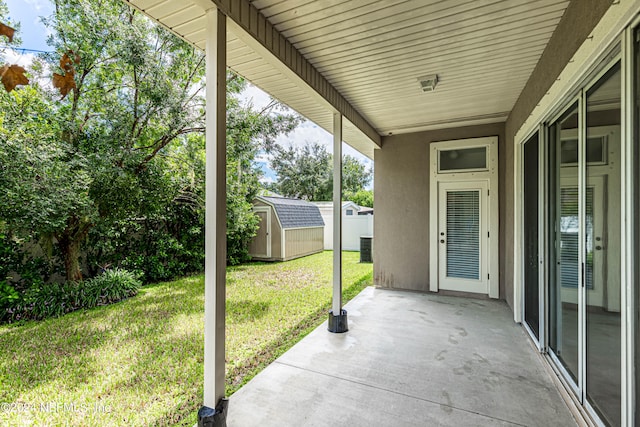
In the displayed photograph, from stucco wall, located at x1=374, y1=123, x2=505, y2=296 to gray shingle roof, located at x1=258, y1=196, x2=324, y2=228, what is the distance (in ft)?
14.6

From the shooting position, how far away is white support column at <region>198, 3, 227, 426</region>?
5.94 feet

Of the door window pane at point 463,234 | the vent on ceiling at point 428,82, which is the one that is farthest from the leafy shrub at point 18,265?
the door window pane at point 463,234

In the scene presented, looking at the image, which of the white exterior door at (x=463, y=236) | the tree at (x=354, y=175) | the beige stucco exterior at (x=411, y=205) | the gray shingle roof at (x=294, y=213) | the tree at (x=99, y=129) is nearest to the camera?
the tree at (x=99, y=129)

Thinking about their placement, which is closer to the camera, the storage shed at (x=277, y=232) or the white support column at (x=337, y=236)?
the white support column at (x=337, y=236)

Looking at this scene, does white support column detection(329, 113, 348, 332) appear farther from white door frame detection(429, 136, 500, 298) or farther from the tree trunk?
the tree trunk

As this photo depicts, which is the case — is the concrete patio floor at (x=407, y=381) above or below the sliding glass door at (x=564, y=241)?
below

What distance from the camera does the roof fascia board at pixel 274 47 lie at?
6.43 ft

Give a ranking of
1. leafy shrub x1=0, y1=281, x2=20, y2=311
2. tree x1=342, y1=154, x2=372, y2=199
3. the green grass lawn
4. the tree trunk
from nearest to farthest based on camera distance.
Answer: the green grass lawn → leafy shrub x1=0, y1=281, x2=20, y2=311 → the tree trunk → tree x1=342, y1=154, x2=372, y2=199

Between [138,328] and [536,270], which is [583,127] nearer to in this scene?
[536,270]

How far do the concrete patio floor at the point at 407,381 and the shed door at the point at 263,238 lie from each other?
19.4 ft

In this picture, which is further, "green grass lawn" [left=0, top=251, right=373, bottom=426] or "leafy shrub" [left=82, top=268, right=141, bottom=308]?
"leafy shrub" [left=82, top=268, right=141, bottom=308]

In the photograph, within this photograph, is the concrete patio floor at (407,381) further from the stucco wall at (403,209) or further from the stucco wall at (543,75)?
the stucco wall at (403,209)

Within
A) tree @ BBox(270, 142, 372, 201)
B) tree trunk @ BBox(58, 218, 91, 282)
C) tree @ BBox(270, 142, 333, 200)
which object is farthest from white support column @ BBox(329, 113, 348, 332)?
tree @ BBox(270, 142, 333, 200)

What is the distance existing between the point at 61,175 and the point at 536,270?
19.5 ft
